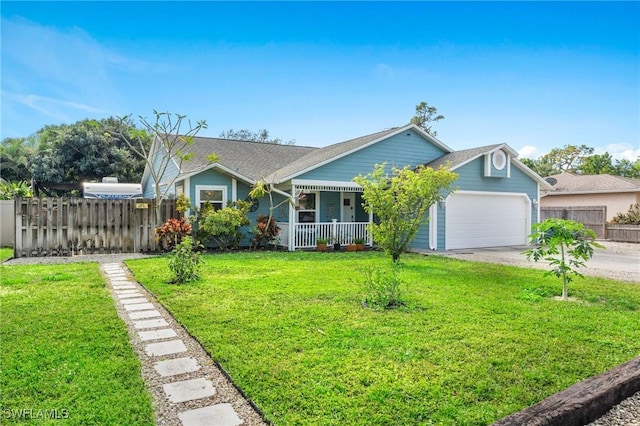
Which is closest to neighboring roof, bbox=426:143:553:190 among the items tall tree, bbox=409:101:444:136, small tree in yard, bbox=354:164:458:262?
small tree in yard, bbox=354:164:458:262

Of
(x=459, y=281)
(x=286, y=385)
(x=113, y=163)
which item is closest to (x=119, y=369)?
(x=286, y=385)

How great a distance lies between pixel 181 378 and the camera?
3.28 metres

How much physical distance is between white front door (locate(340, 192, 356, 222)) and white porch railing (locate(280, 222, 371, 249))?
4.34 feet

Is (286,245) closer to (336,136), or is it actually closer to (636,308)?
(636,308)

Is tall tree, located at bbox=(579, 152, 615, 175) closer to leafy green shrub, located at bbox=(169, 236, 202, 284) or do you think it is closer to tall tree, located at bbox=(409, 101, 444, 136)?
tall tree, located at bbox=(409, 101, 444, 136)

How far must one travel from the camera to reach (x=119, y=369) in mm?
3365

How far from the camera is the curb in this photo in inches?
95.7

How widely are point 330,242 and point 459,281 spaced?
23.7ft

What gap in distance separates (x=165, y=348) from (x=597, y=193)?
24.3m

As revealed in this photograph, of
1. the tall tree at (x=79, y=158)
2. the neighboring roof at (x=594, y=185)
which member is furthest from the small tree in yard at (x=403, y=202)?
the tall tree at (x=79, y=158)

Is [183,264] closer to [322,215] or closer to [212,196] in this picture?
[212,196]

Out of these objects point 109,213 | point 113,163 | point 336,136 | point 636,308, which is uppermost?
point 336,136

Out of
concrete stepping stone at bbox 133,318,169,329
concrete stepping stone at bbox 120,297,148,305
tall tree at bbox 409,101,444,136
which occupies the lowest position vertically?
concrete stepping stone at bbox 133,318,169,329

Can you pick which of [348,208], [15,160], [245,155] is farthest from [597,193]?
[15,160]
